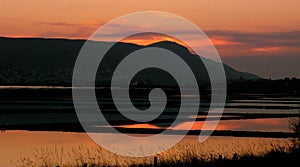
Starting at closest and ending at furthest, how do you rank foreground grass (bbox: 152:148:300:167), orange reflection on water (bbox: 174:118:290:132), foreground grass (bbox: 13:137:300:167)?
foreground grass (bbox: 152:148:300:167) < foreground grass (bbox: 13:137:300:167) < orange reflection on water (bbox: 174:118:290:132)

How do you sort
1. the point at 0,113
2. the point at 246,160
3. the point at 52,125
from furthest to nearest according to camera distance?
the point at 0,113, the point at 52,125, the point at 246,160

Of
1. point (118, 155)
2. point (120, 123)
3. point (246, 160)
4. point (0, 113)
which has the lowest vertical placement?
point (246, 160)

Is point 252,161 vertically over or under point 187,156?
under

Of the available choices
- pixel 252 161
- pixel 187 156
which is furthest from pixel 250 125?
pixel 252 161

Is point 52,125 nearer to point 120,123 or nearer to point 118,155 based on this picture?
point 120,123

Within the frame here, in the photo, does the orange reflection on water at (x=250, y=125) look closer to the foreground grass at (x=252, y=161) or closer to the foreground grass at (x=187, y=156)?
the foreground grass at (x=187, y=156)

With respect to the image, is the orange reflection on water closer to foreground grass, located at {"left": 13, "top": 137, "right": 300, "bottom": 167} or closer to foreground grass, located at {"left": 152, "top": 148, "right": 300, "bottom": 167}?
foreground grass, located at {"left": 13, "top": 137, "right": 300, "bottom": 167}

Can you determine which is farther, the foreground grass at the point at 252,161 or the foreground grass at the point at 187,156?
the foreground grass at the point at 187,156

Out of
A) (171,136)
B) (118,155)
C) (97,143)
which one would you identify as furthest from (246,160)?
(171,136)

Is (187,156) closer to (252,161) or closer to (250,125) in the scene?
(252,161)

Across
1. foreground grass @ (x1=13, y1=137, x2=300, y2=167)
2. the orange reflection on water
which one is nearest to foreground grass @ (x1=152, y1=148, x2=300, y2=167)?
foreground grass @ (x1=13, y1=137, x2=300, y2=167)

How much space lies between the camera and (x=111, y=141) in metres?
30.8

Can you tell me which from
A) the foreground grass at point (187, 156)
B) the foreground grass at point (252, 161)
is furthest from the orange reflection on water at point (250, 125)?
the foreground grass at point (252, 161)

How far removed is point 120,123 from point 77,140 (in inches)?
443
